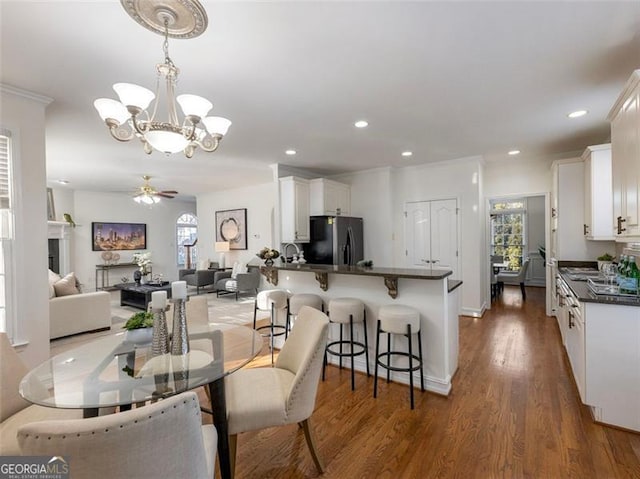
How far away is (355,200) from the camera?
6.15 meters

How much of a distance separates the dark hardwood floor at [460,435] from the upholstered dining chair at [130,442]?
1.07m

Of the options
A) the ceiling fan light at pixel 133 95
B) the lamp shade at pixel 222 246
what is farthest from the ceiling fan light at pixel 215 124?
the lamp shade at pixel 222 246

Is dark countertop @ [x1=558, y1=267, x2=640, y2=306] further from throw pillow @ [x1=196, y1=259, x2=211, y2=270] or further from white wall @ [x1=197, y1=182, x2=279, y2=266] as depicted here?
throw pillow @ [x1=196, y1=259, x2=211, y2=270]

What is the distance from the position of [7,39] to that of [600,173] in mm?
5395

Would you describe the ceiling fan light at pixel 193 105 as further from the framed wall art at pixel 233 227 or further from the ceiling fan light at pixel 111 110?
the framed wall art at pixel 233 227

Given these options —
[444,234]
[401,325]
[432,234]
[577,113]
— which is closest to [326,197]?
[432,234]

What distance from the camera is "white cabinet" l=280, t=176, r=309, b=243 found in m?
5.23

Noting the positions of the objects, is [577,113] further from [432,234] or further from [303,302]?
[303,302]

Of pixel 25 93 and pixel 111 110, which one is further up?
pixel 25 93

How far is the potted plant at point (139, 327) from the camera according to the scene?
1.97m

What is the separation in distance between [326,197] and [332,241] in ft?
2.78

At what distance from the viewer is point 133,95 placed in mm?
1731

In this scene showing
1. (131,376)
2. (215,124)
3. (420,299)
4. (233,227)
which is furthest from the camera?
(233,227)

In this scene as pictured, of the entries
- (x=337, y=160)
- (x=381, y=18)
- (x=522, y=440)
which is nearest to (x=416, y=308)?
(x=522, y=440)
